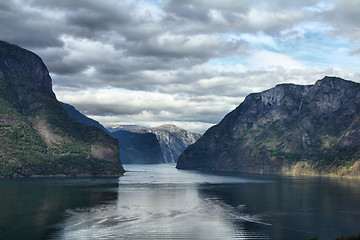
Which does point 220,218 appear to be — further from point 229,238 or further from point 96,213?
point 96,213

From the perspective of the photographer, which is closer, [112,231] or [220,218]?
[112,231]

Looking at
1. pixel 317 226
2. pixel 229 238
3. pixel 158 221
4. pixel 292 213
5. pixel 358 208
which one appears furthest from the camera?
pixel 358 208

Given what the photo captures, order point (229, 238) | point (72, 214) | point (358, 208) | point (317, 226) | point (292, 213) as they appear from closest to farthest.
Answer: point (229, 238) < point (317, 226) < point (72, 214) < point (292, 213) < point (358, 208)

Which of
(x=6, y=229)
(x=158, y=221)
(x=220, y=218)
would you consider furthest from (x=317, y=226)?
(x=6, y=229)

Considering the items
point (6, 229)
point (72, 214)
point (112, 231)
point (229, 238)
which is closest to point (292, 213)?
point (229, 238)

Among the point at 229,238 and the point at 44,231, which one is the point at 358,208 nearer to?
the point at 229,238

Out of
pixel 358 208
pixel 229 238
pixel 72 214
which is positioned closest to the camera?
pixel 229 238

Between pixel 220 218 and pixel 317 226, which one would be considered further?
pixel 220 218

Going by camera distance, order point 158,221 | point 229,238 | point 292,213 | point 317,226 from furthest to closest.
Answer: point 292,213 < point 158,221 < point 317,226 < point 229,238
